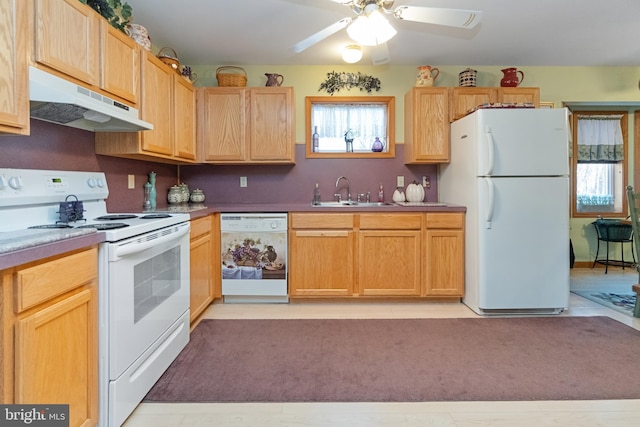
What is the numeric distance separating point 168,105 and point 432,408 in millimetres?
2799

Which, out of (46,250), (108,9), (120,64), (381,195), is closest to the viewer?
(46,250)

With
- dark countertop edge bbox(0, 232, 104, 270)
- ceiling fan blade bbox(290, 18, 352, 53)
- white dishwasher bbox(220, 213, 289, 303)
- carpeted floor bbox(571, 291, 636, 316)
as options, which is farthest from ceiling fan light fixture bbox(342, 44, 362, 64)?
carpeted floor bbox(571, 291, 636, 316)

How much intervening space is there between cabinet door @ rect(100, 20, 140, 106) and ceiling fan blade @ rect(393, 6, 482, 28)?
1.70 m

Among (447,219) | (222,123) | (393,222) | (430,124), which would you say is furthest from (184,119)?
(447,219)

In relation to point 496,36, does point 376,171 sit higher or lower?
lower

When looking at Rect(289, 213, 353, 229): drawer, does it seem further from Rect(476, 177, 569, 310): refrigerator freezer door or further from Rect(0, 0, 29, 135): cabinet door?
Rect(0, 0, 29, 135): cabinet door

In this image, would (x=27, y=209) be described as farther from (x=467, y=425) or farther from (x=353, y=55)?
(x=353, y=55)

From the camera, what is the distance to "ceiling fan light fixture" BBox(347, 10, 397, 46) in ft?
7.09

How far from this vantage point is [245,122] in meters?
3.53

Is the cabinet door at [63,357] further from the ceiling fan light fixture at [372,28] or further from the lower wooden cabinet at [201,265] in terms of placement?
the ceiling fan light fixture at [372,28]

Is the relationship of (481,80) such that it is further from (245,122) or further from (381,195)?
(245,122)

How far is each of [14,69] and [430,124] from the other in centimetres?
319

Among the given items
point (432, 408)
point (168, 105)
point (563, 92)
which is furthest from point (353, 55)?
A: point (432, 408)

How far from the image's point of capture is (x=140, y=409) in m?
1.73
